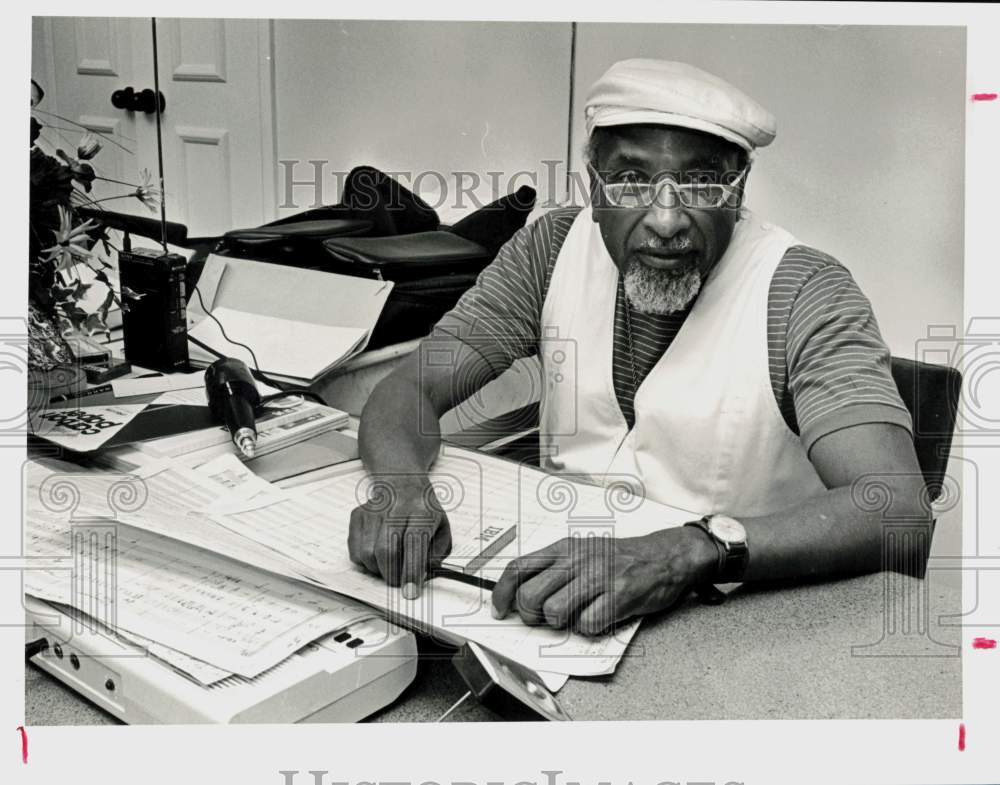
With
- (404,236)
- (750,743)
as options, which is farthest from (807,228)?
(750,743)

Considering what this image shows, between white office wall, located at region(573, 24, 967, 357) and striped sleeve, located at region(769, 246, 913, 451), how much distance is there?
0.02 m

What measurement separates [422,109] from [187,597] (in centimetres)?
57

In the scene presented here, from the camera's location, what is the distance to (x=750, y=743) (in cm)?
73

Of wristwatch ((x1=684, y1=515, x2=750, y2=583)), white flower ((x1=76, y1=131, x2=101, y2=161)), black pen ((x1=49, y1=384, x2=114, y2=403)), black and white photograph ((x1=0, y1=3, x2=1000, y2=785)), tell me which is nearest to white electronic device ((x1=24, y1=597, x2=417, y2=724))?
black and white photograph ((x1=0, y1=3, x2=1000, y2=785))

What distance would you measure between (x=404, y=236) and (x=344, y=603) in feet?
1.62

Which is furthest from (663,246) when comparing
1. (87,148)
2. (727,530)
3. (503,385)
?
(87,148)

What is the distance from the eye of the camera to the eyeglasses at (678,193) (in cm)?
96

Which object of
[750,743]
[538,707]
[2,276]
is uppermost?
[2,276]

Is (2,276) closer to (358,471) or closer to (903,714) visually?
(358,471)

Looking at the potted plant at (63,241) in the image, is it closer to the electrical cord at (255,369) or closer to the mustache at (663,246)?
the electrical cord at (255,369)

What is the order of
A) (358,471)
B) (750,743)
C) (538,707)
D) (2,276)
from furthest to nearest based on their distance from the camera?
(358,471) → (2,276) → (750,743) → (538,707)

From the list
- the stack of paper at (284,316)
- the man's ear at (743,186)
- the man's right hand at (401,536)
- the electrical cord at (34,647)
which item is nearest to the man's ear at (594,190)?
the man's ear at (743,186)

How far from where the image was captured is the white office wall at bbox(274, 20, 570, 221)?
932 millimetres

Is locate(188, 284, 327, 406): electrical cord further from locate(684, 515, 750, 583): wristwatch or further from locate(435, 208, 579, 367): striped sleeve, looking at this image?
locate(684, 515, 750, 583): wristwatch
